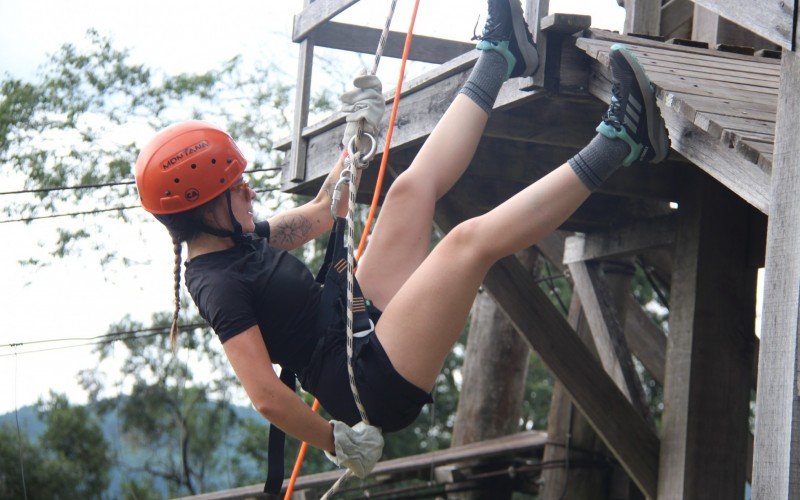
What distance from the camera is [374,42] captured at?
16.8 feet

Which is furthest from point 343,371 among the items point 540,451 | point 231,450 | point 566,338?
point 231,450

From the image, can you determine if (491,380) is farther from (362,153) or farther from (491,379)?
(362,153)

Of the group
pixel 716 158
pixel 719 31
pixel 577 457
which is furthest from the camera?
pixel 577 457

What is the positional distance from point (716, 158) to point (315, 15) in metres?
2.52

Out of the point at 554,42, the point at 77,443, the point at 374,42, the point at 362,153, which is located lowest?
the point at 362,153

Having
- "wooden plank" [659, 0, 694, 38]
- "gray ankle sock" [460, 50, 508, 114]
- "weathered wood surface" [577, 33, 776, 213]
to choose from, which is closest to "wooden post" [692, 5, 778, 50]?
"wooden plank" [659, 0, 694, 38]

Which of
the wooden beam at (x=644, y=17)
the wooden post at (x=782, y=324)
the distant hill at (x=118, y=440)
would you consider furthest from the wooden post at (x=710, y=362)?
the distant hill at (x=118, y=440)

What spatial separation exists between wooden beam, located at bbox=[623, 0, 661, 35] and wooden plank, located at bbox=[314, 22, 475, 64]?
96cm

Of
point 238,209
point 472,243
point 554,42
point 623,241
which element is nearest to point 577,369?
point 623,241

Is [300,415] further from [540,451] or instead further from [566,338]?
[540,451]

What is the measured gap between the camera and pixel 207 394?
13.7 metres

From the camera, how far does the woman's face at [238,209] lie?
309 cm

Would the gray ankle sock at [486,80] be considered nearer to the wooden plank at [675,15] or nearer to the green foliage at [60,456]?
the wooden plank at [675,15]

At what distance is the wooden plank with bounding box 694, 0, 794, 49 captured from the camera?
7.82 feet
